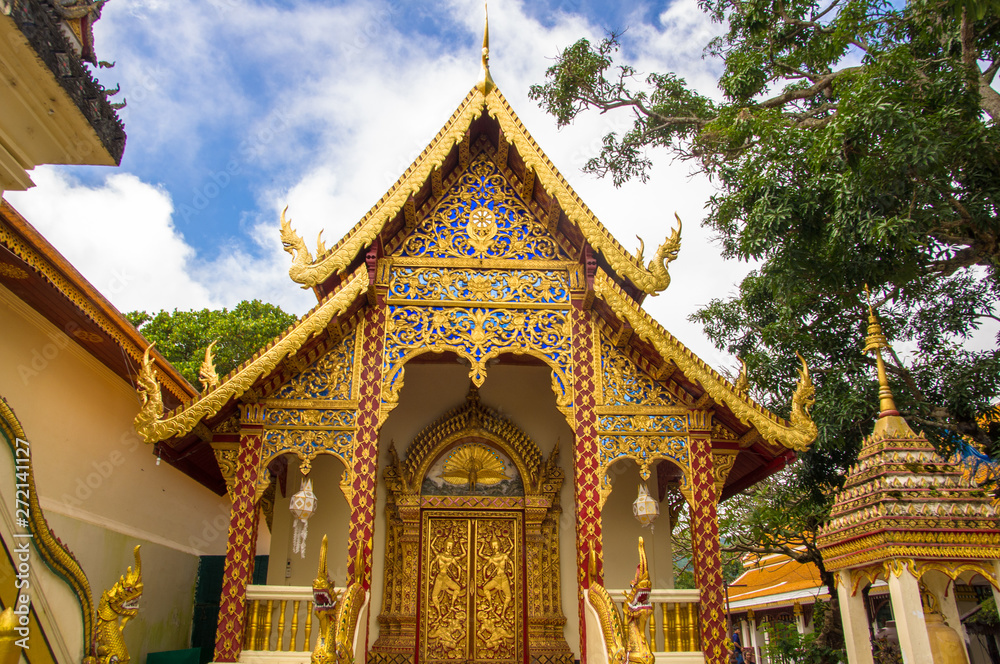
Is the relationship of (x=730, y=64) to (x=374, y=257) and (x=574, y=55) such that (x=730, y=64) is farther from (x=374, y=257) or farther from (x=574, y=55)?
(x=374, y=257)

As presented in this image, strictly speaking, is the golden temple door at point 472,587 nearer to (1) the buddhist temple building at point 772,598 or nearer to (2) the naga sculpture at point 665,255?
(2) the naga sculpture at point 665,255

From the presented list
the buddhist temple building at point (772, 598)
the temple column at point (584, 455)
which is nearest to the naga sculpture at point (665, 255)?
the temple column at point (584, 455)

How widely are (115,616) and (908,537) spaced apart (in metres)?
4.97

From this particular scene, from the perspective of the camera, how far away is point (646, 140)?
12.1 metres

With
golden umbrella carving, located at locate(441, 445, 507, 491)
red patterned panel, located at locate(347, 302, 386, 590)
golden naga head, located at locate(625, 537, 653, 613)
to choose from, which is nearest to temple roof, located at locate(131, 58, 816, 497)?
red patterned panel, located at locate(347, 302, 386, 590)

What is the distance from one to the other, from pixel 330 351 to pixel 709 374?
3.31 meters

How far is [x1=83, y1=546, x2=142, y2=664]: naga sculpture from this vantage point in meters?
4.27

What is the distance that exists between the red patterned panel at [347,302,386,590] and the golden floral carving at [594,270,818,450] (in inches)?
83.6

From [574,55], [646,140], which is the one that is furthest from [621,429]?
[574,55]

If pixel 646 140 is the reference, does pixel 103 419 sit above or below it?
below

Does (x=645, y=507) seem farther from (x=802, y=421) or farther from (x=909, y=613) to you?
(x=909, y=613)

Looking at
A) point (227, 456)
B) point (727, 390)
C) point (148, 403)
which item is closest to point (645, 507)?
point (727, 390)

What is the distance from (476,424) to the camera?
7.70 meters

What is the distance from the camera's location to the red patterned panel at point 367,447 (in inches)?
221
